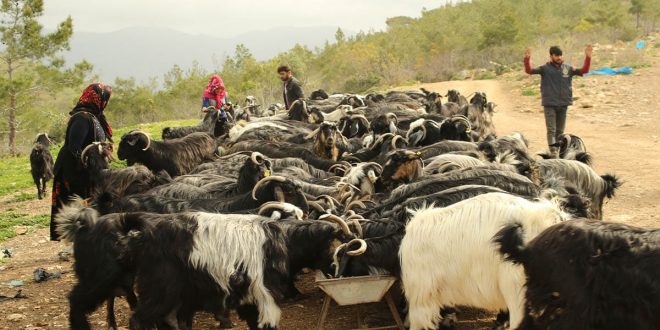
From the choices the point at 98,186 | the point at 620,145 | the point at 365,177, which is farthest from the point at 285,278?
the point at 620,145

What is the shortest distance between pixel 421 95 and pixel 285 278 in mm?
13593

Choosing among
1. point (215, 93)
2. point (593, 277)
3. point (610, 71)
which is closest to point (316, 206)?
point (593, 277)

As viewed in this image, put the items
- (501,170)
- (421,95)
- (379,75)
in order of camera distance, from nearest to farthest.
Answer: (501,170) → (421,95) → (379,75)

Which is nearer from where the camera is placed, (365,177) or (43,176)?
(365,177)

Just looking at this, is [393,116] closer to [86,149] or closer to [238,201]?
[238,201]

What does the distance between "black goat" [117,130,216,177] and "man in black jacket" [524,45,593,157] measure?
18.5ft

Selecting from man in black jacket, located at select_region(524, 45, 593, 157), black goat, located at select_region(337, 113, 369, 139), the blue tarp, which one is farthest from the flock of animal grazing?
the blue tarp

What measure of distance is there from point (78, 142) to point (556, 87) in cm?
734

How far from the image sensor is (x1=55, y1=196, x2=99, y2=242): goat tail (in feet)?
17.8

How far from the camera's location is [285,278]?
208 inches

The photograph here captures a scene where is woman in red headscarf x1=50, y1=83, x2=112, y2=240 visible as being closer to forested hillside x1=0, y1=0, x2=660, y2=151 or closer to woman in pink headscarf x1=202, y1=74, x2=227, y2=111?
woman in pink headscarf x1=202, y1=74, x2=227, y2=111

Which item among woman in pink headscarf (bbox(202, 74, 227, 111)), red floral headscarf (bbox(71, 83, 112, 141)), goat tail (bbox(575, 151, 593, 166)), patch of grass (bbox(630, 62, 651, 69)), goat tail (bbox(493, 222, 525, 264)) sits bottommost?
patch of grass (bbox(630, 62, 651, 69))

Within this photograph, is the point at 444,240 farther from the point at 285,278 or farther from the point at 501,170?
the point at 501,170

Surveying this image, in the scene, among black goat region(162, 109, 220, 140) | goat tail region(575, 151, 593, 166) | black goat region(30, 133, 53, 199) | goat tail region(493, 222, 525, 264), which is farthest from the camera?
black goat region(162, 109, 220, 140)
